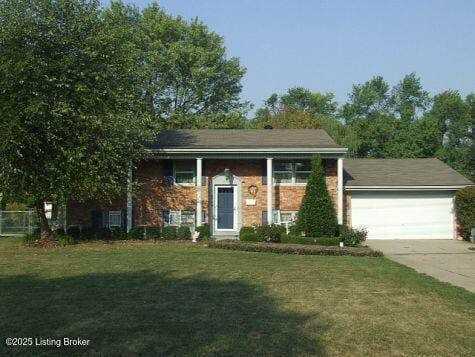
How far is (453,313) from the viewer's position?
8.49 meters

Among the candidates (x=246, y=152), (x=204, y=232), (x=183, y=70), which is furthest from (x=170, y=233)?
(x=183, y=70)

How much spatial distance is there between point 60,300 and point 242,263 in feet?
20.2

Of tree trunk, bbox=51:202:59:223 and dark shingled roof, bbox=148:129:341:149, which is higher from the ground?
dark shingled roof, bbox=148:129:341:149

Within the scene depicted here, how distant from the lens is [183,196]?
23.3 m

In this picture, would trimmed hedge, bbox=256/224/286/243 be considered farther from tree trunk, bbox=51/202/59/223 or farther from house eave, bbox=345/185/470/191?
tree trunk, bbox=51/202/59/223

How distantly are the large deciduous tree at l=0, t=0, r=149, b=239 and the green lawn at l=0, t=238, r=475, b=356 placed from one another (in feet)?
13.0

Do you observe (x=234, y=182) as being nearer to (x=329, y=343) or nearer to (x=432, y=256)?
(x=432, y=256)

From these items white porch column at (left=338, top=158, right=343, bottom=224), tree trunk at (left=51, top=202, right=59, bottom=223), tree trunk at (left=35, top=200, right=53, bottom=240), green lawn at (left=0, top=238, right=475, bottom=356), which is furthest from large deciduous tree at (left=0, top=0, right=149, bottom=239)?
white porch column at (left=338, top=158, right=343, bottom=224)

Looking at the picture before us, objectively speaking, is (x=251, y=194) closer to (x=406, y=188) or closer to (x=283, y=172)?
(x=283, y=172)

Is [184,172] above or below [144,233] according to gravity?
above

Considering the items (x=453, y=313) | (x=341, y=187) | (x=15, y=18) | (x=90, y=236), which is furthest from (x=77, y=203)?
(x=453, y=313)

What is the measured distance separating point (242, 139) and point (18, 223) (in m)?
11.2

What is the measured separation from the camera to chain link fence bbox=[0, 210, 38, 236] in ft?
83.0

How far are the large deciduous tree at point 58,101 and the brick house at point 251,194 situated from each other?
434 cm
